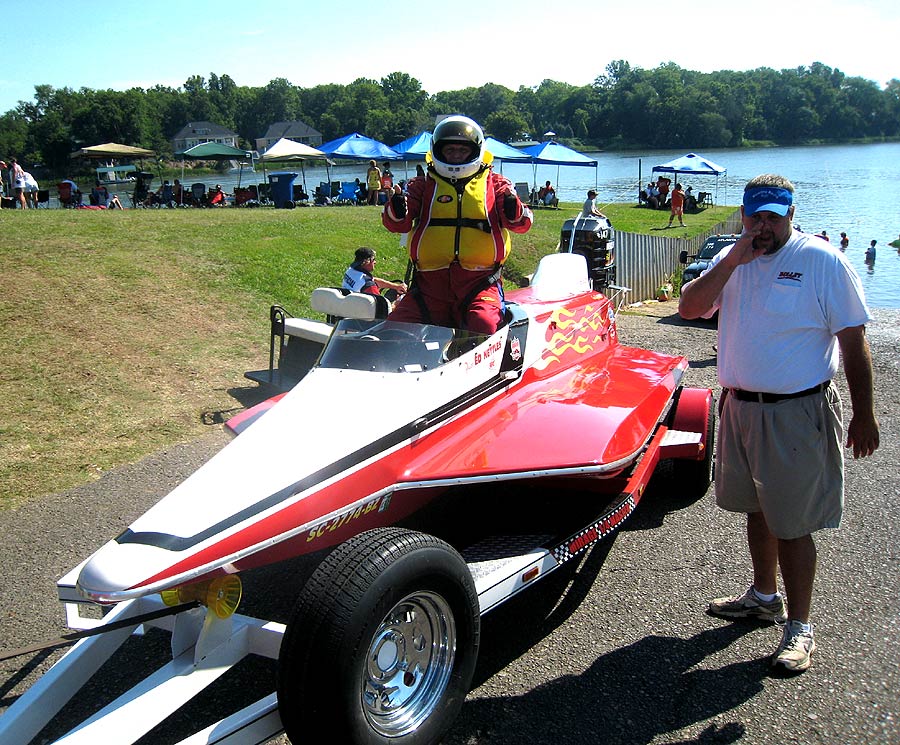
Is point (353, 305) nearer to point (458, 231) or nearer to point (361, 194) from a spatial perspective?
point (458, 231)

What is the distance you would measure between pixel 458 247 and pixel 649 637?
2593mm

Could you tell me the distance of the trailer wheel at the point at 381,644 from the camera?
257 cm

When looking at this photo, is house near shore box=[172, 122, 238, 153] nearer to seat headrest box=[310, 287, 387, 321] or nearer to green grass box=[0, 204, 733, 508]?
green grass box=[0, 204, 733, 508]

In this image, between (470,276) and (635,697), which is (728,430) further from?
(470,276)

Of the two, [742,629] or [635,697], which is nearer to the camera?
[635,697]

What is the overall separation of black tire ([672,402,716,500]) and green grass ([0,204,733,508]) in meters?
4.15

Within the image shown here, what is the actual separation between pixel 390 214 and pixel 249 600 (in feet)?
8.56

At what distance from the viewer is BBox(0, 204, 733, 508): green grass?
21.5 ft

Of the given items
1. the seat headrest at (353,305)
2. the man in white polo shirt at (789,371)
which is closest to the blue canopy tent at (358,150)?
the seat headrest at (353,305)

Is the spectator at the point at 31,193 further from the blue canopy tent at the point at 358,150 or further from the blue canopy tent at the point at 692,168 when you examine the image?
the blue canopy tent at the point at 692,168

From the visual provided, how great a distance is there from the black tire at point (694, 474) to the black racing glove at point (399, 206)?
266 cm

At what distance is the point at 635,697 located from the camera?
3.45m

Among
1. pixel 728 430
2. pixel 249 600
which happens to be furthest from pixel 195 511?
pixel 728 430

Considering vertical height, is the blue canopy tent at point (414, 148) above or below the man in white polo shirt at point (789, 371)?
above
